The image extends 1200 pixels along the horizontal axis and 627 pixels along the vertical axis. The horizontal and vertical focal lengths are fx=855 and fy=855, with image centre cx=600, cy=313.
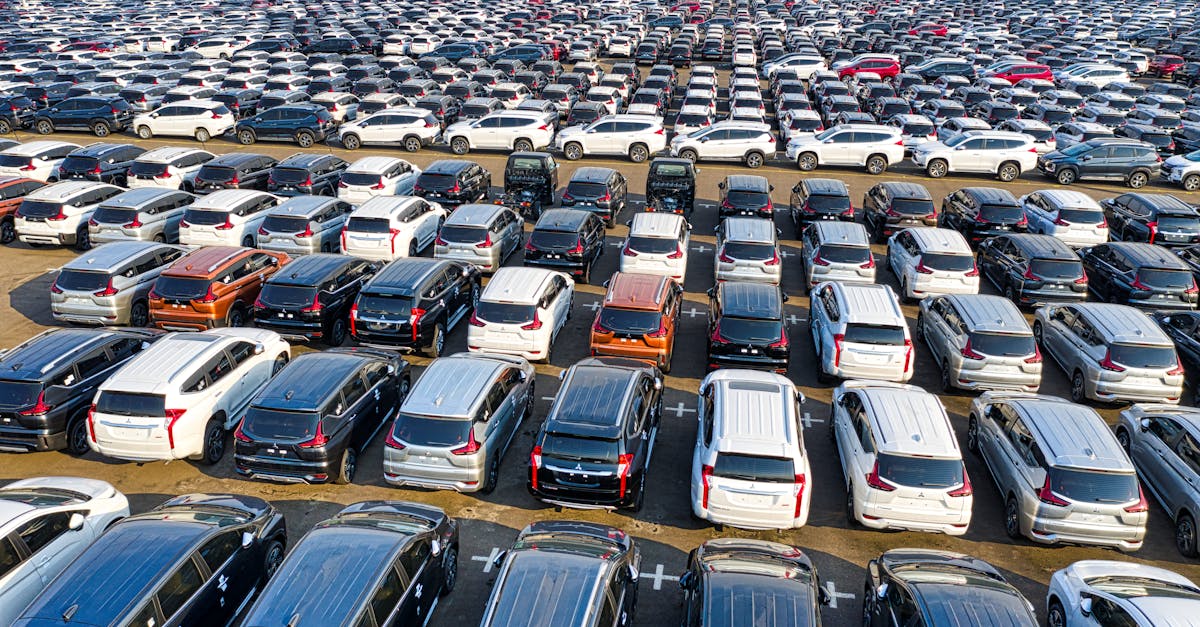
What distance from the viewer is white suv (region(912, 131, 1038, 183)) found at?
2966 cm

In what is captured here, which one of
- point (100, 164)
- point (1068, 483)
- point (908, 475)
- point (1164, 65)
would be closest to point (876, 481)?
point (908, 475)

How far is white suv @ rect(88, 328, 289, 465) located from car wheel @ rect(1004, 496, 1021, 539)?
11653 mm

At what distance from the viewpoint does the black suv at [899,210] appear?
2247 cm

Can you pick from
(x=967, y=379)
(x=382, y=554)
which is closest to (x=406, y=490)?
(x=382, y=554)

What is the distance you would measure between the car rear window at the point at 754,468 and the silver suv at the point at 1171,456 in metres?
5.61

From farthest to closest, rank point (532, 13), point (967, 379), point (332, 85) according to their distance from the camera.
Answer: point (532, 13), point (332, 85), point (967, 379)

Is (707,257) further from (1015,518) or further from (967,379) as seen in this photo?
(1015,518)

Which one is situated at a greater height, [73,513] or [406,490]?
[73,513]

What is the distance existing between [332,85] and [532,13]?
34.1 metres

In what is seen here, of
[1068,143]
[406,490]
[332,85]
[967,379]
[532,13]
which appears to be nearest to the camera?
[406,490]

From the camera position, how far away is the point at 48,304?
62.1 ft

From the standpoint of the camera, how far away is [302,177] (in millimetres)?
24125

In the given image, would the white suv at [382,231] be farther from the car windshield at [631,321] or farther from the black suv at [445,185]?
the car windshield at [631,321]

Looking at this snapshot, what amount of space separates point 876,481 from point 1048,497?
223 centimetres
